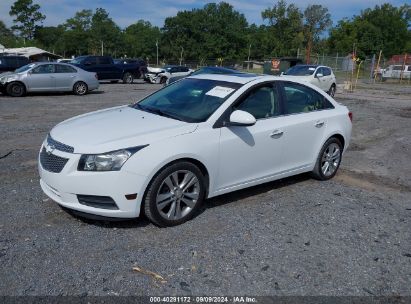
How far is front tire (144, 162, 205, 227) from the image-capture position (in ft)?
13.2

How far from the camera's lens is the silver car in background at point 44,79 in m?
15.9

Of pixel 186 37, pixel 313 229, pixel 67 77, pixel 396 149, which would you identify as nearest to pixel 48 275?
pixel 313 229

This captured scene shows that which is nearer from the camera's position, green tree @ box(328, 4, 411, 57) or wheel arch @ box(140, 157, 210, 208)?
wheel arch @ box(140, 157, 210, 208)

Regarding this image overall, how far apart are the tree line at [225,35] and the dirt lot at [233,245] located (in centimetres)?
8216

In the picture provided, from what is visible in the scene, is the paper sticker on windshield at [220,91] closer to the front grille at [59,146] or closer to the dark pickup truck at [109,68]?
the front grille at [59,146]

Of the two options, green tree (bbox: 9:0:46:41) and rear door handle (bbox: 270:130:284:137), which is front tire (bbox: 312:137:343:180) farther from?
green tree (bbox: 9:0:46:41)

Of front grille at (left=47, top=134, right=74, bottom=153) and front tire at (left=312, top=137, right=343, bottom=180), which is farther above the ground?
front grille at (left=47, top=134, right=74, bottom=153)

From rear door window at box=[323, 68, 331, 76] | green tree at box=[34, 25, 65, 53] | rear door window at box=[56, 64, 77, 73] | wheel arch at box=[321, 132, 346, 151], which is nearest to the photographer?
wheel arch at box=[321, 132, 346, 151]

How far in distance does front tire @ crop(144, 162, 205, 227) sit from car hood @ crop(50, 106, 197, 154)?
370 mm

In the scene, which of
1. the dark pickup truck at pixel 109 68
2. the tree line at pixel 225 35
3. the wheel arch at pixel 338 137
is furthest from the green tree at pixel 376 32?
the wheel arch at pixel 338 137

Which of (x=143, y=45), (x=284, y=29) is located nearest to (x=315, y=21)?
(x=284, y=29)

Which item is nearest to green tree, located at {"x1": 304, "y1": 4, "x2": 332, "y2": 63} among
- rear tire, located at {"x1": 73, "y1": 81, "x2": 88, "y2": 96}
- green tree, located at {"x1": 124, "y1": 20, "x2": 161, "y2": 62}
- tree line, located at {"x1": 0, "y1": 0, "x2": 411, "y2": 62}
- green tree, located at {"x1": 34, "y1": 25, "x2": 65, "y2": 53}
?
tree line, located at {"x1": 0, "y1": 0, "x2": 411, "y2": 62}

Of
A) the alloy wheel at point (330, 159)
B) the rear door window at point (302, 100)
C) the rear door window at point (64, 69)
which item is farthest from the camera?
the rear door window at point (64, 69)

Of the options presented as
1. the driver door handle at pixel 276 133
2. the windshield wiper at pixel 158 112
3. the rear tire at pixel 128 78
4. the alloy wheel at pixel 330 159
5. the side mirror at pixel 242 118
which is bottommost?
the rear tire at pixel 128 78
